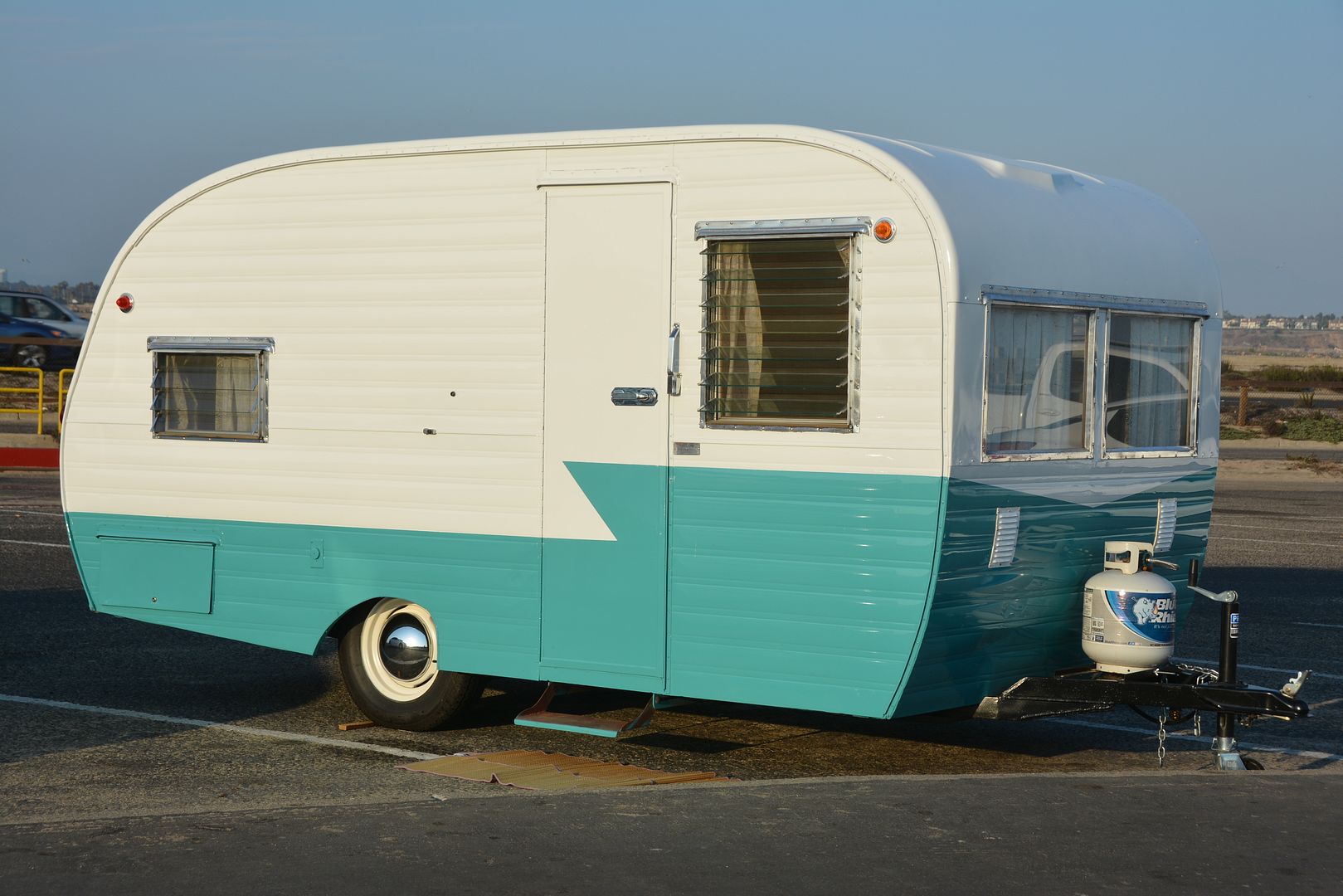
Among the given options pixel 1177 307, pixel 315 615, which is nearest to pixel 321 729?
pixel 315 615

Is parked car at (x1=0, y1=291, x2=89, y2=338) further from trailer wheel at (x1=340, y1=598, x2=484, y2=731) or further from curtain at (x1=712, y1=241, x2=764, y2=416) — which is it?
curtain at (x1=712, y1=241, x2=764, y2=416)

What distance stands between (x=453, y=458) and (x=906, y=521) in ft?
7.74

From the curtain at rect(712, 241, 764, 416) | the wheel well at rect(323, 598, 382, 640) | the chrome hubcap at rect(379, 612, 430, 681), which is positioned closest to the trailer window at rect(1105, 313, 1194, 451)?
the curtain at rect(712, 241, 764, 416)

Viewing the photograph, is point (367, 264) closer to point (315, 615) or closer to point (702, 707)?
point (315, 615)

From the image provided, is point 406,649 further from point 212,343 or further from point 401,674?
point 212,343

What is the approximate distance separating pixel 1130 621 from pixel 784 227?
92.1 inches

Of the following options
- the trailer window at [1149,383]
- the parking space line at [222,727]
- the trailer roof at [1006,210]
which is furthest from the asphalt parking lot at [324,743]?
the trailer roof at [1006,210]

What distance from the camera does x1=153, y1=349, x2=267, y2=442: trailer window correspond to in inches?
334

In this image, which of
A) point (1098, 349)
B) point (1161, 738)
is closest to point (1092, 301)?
point (1098, 349)

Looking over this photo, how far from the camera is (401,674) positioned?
827cm

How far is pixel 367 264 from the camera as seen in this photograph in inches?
321

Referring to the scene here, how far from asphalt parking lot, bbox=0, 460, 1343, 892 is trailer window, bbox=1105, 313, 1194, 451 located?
159 centimetres

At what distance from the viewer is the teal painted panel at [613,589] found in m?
7.41

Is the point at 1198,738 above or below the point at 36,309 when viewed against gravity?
below
